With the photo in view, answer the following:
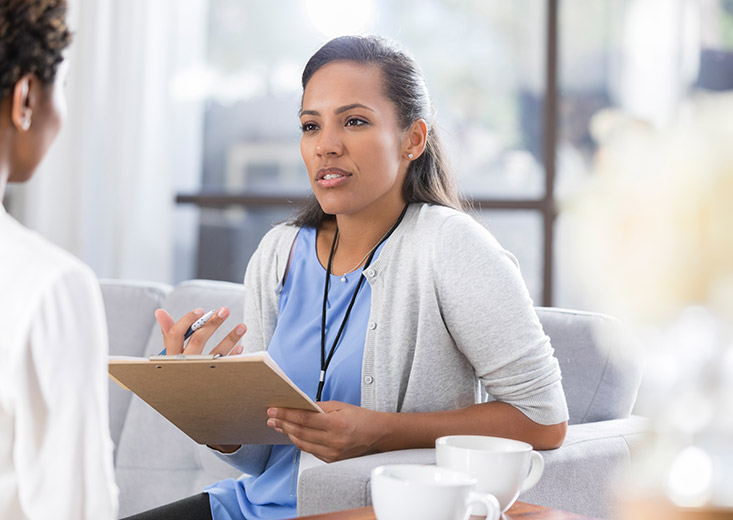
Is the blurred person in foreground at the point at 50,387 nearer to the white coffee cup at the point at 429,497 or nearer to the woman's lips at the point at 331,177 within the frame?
the white coffee cup at the point at 429,497

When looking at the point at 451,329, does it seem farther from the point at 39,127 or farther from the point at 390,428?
the point at 39,127

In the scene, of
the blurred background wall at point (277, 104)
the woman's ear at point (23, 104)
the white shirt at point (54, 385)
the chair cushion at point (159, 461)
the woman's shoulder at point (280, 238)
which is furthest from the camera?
the blurred background wall at point (277, 104)

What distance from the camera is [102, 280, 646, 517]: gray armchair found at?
121 centimetres

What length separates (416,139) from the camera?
1.63m

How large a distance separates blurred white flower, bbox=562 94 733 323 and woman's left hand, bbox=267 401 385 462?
2.50 feet

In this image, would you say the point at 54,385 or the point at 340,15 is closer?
the point at 54,385

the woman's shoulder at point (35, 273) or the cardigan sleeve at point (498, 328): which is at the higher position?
the woman's shoulder at point (35, 273)

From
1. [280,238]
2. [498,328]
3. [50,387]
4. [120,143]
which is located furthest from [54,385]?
[120,143]

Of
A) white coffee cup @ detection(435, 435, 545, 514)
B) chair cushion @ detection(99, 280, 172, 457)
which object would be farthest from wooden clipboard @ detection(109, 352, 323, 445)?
chair cushion @ detection(99, 280, 172, 457)

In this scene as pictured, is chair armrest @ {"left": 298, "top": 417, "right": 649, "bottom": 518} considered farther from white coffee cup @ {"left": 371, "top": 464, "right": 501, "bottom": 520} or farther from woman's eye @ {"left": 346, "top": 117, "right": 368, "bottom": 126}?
woman's eye @ {"left": 346, "top": 117, "right": 368, "bottom": 126}

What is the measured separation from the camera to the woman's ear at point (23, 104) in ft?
2.63

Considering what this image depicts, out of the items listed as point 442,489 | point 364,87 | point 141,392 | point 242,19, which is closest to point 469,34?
point 242,19

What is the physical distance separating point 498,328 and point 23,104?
31.7 inches

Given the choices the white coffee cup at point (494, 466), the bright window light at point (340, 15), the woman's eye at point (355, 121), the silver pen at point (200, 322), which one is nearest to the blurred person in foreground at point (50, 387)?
the white coffee cup at point (494, 466)
